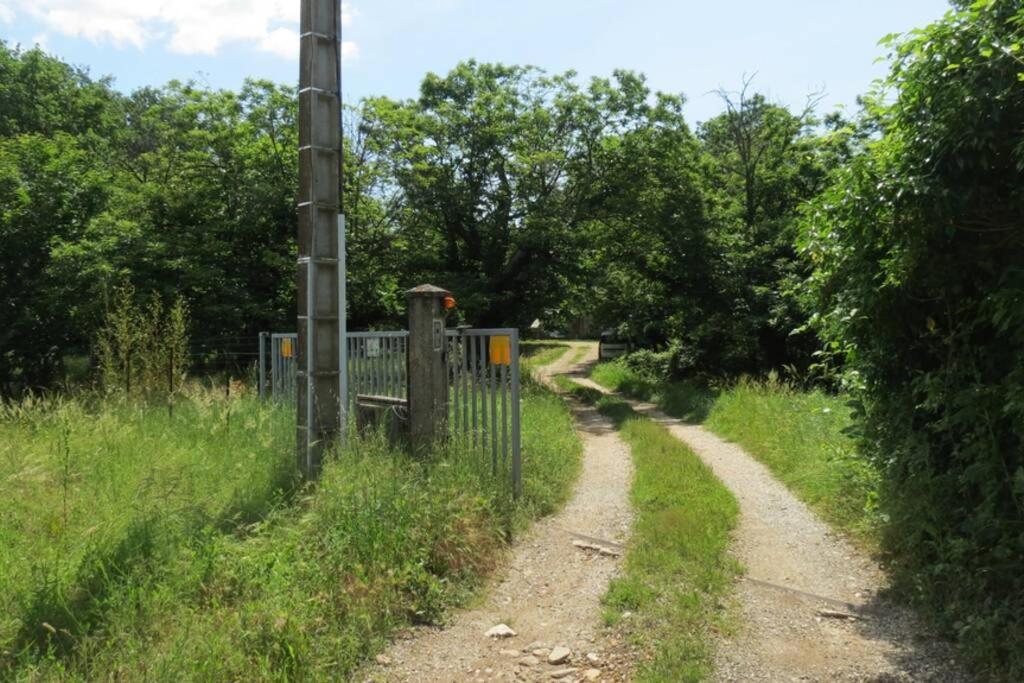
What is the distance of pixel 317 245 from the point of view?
598cm

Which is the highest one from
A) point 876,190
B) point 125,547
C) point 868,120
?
point 868,120

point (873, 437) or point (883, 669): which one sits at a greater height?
point (873, 437)

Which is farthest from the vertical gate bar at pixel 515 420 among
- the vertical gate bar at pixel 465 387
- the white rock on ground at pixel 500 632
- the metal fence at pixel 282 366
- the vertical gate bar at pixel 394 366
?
the metal fence at pixel 282 366

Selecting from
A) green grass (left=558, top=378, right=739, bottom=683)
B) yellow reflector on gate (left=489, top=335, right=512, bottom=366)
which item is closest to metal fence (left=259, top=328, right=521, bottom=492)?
yellow reflector on gate (left=489, top=335, right=512, bottom=366)

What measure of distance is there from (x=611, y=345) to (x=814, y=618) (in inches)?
1238

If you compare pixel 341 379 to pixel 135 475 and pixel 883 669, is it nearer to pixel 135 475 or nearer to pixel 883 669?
pixel 135 475

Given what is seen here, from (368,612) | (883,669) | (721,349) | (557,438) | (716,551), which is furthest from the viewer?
(721,349)

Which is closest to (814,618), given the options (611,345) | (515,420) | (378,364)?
(515,420)

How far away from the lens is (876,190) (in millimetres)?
4645

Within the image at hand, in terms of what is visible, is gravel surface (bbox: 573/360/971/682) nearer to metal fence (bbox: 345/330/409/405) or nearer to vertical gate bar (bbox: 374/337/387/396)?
metal fence (bbox: 345/330/409/405)

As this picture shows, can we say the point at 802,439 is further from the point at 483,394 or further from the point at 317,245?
the point at 317,245

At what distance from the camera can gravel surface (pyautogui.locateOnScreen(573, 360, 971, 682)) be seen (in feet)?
12.9

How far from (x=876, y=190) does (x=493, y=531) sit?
373 cm

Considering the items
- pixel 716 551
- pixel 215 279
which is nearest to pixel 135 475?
pixel 716 551
